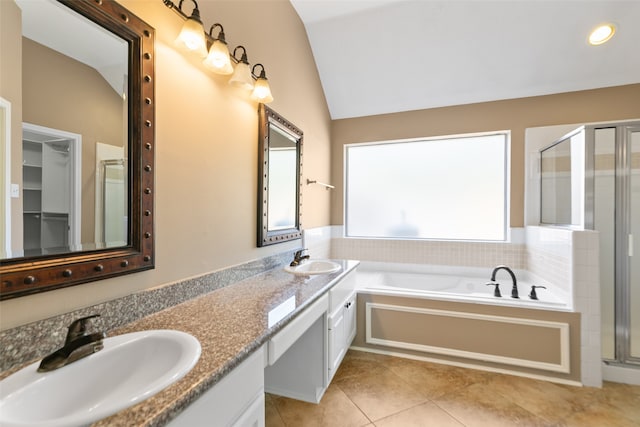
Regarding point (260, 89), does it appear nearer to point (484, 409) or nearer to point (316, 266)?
point (316, 266)

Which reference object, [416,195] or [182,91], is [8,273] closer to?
[182,91]

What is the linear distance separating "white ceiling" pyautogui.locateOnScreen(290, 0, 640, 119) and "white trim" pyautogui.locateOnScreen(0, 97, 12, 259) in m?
2.38

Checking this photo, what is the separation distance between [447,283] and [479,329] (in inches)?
31.7

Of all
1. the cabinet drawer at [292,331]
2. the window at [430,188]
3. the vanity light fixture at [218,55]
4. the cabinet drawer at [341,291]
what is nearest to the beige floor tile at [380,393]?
the cabinet drawer at [341,291]

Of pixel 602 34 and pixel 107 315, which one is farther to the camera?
pixel 602 34

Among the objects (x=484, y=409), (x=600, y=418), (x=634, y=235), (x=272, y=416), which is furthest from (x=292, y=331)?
(x=634, y=235)

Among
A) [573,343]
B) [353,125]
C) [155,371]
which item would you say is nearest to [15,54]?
[155,371]

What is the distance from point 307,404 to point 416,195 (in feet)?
8.17

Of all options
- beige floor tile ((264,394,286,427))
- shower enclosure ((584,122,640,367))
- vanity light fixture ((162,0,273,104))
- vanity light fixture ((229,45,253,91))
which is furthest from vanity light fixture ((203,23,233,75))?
shower enclosure ((584,122,640,367))

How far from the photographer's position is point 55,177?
83 cm

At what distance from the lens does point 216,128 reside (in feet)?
5.02

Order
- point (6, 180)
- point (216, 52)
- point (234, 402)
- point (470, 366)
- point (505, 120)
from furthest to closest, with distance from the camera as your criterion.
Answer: point (505, 120), point (470, 366), point (216, 52), point (234, 402), point (6, 180)

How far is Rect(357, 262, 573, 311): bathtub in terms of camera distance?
236 centimetres

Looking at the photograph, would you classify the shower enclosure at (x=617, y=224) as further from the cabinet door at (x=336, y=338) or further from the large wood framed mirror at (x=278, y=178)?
the large wood framed mirror at (x=278, y=178)
